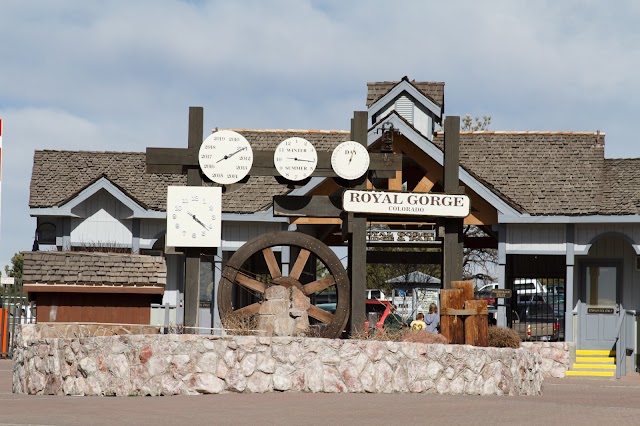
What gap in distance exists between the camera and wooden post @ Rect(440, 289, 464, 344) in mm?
20031

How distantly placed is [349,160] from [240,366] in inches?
188

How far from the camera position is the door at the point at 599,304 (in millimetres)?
30984

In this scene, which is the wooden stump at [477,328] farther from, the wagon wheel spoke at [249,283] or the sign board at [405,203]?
the wagon wheel spoke at [249,283]

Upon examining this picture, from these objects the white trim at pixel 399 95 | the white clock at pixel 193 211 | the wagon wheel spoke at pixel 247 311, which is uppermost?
the white trim at pixel 399 95

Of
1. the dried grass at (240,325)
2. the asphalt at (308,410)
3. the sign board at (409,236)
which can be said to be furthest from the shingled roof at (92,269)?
the sign board at (409,236)

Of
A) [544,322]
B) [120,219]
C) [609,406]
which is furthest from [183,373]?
[544,322]

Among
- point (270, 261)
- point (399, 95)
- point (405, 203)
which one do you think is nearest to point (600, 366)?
point (399, 95)

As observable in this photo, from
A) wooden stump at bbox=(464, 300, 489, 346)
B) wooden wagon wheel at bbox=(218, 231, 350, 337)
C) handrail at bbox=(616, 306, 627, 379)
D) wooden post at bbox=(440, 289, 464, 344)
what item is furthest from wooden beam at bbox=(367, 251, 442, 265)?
wooden stump at bbox=(464, 300, 489, 346)

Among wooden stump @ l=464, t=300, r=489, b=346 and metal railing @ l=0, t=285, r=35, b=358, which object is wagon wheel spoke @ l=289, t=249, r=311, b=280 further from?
metal railing @ l=0, t=285, r=35, b=358

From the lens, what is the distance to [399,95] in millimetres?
33656

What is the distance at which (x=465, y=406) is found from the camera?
1650 cm

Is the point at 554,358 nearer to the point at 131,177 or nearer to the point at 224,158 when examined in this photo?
the point at 224,158

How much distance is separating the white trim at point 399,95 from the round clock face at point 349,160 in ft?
39.2

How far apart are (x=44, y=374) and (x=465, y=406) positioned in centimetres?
638
